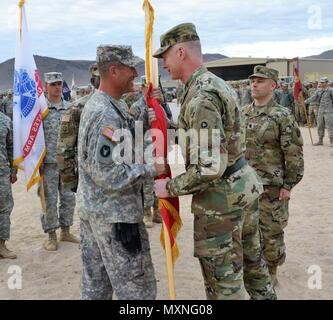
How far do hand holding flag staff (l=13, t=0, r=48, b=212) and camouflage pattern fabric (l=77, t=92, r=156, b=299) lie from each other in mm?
2779

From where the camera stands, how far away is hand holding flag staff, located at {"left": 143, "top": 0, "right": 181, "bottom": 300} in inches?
110

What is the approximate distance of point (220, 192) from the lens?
104 inches

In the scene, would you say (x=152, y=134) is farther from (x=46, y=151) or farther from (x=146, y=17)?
(x=46, y=151)

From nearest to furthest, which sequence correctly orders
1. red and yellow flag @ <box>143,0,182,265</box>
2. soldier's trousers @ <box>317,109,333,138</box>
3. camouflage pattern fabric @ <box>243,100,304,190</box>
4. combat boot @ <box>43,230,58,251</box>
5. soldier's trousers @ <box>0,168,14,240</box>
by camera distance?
red and yellow flag @ <box>143,0,182,265</box> → camouflage pattern fabric @ <box>243,100,304,190</box> → soldier's trousers @ <box>0,168,14,240</box> → combat boot @ <box>43,230,58,251</box> → soldier's trousers @ <box>317,109,333,138</box>

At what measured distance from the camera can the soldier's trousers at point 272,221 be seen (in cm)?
397

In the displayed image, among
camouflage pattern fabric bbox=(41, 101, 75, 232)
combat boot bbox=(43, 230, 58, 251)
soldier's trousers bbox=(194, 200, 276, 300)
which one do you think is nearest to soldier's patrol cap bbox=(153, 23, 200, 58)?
soldier's trousers bbox=(194, 200, 276, 300)

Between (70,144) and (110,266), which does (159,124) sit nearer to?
(110,266)

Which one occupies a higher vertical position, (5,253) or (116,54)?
(116,54)

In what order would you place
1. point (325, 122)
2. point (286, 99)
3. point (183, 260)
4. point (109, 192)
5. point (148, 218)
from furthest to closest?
point (286, 99), point (325, 122), point (148, 218), point (183, 260), point (109, 192)

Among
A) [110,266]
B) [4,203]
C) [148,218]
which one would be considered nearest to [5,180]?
[4,203]

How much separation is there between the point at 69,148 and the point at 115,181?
1958 millimetres

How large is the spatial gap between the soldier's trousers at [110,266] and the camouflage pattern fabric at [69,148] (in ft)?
4.85

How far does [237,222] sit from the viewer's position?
2.71 m

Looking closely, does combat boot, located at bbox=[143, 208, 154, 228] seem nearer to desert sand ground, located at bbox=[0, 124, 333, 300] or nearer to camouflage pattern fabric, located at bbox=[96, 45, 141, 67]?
desert sand ground, located at bbox=[0, 124, 333, 300]
